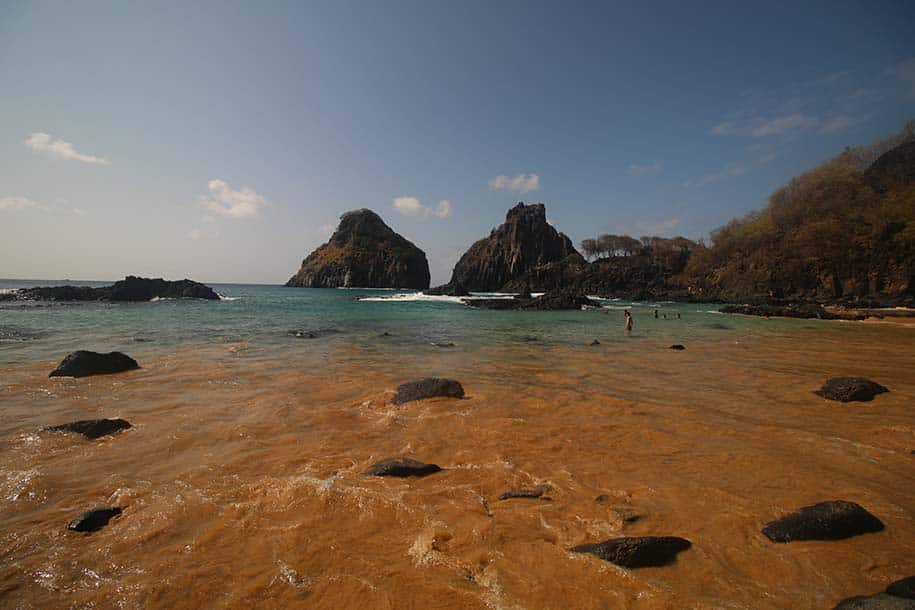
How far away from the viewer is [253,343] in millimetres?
17406

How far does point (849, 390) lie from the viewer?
899 cm

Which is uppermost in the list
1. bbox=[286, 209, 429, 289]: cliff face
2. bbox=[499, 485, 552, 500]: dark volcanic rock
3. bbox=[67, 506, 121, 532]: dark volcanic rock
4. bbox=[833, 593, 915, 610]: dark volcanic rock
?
bbox=[286, 209, 429, 289]: cliff face

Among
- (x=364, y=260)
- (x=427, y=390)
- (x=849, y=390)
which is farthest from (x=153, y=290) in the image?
(x=364, y=260)

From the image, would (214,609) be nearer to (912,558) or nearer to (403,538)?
(403,538)

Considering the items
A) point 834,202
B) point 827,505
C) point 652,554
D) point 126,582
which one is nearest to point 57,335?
point 126,582

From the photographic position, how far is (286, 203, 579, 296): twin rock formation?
12725 cm

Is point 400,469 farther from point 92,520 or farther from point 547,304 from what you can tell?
point 547,304

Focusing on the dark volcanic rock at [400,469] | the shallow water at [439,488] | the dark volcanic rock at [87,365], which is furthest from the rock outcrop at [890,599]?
the dark volcanic rock at [87,365]

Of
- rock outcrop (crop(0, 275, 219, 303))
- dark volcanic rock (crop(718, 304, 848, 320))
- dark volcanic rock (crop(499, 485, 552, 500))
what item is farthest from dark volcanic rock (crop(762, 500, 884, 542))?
→ rock outcrop (crop(0, 275, 219, 303))

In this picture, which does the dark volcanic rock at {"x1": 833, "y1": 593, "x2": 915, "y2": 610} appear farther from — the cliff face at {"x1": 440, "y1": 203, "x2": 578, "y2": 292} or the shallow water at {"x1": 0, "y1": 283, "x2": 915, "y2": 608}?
the cliff face at {"x1": 440, "y1": 203, "x2": 578, "y2": 292}

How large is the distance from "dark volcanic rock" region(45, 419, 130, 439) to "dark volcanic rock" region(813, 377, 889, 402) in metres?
15.4

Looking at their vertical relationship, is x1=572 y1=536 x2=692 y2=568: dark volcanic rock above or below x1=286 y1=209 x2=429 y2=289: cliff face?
below

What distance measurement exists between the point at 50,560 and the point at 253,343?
15.2 meters

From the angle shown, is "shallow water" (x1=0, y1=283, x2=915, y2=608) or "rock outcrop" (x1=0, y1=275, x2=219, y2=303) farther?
"rock outcrop" (x1=0, y1=275, x2=219, y2=303)
